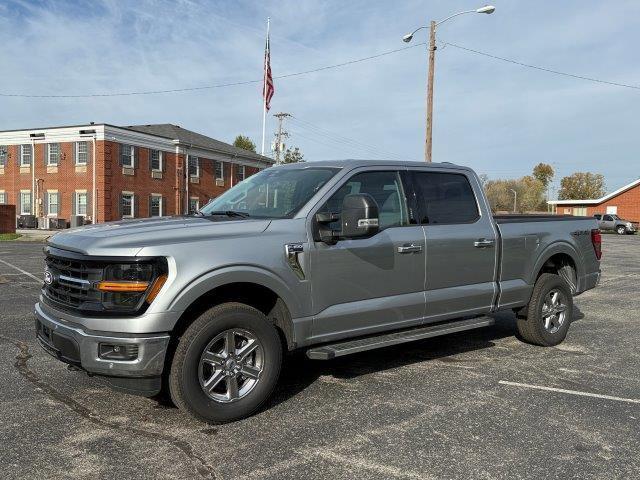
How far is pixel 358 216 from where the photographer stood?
14.2 ft

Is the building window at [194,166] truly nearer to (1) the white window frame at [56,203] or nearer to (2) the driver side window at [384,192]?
(1) the white window frame at [56,203]

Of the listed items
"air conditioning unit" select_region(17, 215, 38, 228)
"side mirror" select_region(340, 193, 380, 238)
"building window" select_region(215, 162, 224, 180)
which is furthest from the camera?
"building window" select_region(215, 162, 224, 180)

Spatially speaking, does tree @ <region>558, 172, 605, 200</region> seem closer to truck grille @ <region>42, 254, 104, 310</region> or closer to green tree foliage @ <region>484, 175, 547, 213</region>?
green tree foliage @ <region>484, 175, 547, 213</region>

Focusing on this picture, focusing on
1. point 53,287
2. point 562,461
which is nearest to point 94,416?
point 53,287

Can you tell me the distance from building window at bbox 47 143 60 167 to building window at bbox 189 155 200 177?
30.2 ft

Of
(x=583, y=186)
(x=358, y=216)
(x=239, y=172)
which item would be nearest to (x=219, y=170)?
(x=239, y=172)

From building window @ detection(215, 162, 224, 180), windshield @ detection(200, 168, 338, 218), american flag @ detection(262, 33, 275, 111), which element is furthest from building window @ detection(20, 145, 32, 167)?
windshield @ detection(200, 168, 338, 218)

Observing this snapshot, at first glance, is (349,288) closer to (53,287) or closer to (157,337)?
(157,337)

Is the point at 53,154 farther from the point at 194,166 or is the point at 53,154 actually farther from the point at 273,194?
the point at 273,194

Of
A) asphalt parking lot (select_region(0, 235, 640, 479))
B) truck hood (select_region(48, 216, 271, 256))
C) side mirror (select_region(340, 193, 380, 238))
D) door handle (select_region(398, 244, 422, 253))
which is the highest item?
side mirror (select_region(340, 193, 380, 238))

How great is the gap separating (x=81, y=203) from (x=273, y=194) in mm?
36311

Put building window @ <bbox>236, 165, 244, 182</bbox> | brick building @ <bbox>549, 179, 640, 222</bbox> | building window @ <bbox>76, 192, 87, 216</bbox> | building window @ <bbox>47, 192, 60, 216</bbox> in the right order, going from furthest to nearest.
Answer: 1. brick building @ <bbox>549, 179, 640, 222</bbox>
2. building window @ <bbox>236, 165, 244, 182</bbox>
3. building window @ <bbox>47, 192, 60, 216</bbox>
4. building window @ <bbox>76, 192, 87, 216</bbox>

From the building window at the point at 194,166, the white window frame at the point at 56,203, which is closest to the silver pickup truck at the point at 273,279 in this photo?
the white window frame at the point at 56,203

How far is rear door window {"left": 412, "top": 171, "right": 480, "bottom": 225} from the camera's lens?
17.4 ft
